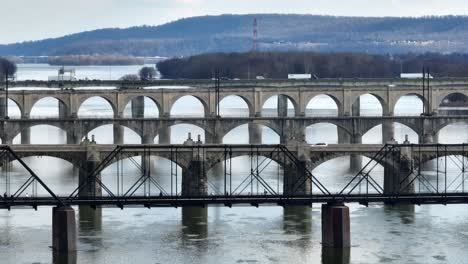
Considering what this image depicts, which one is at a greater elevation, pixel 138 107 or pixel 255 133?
pixel 138 107

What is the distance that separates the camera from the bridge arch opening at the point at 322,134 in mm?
118881

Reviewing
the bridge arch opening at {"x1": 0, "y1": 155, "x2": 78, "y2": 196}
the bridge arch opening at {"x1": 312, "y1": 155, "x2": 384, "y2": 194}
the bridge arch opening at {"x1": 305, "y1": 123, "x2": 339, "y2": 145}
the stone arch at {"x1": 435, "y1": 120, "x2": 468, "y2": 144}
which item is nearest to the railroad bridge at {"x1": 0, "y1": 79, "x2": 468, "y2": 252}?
the bridge arch opening at {"x1": 312, "y1": 155, "x2": 384, "y2": 194}

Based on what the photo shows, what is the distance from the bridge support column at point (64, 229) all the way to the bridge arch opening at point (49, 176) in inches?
625

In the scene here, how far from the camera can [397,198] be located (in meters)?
64.8

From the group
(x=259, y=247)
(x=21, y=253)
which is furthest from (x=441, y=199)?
(x=21, y=253)

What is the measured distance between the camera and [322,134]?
5049 inches

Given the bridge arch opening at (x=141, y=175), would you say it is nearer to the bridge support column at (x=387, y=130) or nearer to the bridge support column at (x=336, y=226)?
the bridge support column at (x=336, y=226)

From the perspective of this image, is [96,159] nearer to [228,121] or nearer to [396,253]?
[396,253]

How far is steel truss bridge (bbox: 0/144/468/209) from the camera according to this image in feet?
210

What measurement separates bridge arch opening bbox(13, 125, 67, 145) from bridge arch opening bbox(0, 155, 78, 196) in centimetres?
721

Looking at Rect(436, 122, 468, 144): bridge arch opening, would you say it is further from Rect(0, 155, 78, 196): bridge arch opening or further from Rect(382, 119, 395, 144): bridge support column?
Rect(0, 155, 78, 196): bridge arch opening

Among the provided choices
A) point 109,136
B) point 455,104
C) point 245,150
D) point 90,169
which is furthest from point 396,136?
point 90,169

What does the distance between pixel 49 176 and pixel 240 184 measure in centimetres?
2130

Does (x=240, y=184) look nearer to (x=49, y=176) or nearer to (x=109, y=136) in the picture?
(x=49, y=176)
